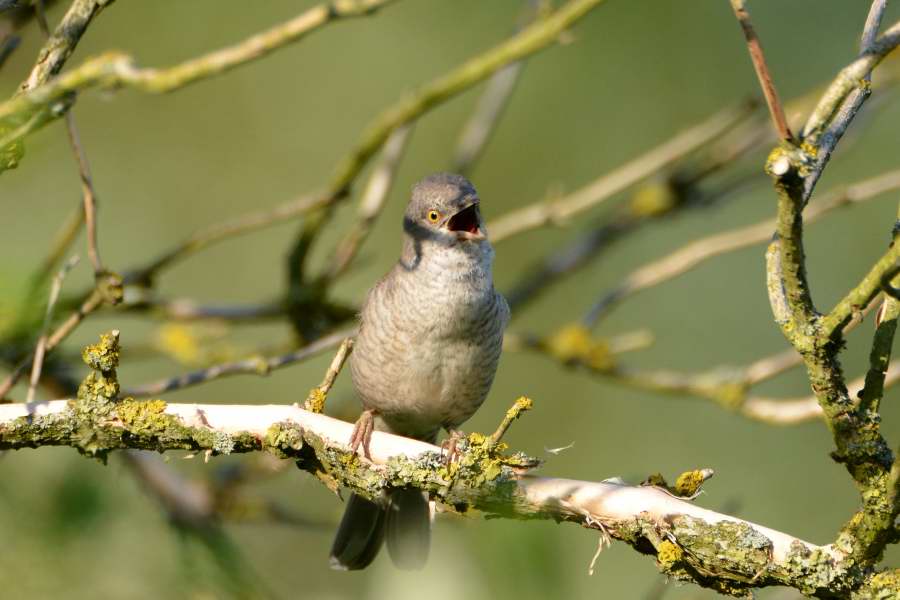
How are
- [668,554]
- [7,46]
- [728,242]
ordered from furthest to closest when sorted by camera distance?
[728,242], [7,46], [668,554]

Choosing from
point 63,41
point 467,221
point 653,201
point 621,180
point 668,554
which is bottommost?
point 668,554

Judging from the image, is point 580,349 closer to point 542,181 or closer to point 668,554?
point 668,554

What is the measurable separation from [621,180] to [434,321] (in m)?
1.27

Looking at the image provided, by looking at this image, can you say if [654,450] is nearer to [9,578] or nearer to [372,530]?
[372,530]

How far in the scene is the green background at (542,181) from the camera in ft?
25.3

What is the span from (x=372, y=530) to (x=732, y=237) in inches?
80.2

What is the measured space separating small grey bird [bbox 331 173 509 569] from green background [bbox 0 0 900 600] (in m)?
3.10

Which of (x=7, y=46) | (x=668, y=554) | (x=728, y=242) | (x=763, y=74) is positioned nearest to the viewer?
(x=763, y=74)

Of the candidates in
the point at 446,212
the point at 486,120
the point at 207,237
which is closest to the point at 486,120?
the point at 486,120

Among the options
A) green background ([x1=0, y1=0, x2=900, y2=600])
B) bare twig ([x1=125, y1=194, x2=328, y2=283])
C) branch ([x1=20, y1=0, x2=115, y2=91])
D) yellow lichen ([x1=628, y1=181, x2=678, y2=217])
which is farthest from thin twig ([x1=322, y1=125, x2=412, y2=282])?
green background ([x1=0, y1=0, x2=900, y2=600])

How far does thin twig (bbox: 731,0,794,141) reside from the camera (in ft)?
6.27

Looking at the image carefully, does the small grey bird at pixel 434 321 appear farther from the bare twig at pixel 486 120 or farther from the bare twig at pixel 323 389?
the bare twig at pixel 323 389

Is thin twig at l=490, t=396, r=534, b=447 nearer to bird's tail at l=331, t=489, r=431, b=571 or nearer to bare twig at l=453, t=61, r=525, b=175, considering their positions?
bird's tail at l=331, t=489, r=431, b=571

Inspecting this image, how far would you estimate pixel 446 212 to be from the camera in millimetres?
4168
